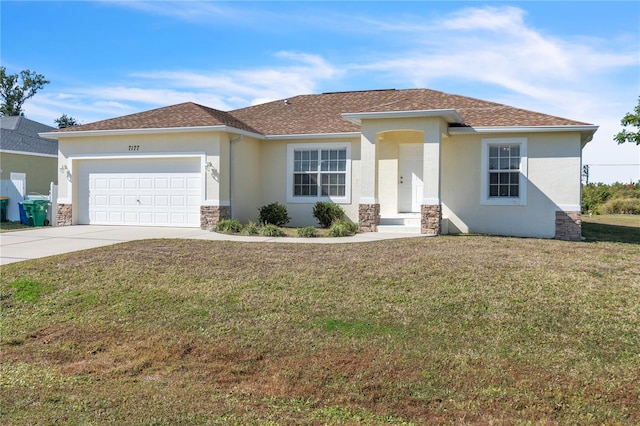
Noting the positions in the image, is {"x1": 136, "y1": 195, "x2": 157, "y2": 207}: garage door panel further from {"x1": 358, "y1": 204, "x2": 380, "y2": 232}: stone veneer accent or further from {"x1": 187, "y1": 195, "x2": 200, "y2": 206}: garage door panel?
{"x1": 358, "y1": 204, "x2": 380, "y2": 232}: stone veneer accent

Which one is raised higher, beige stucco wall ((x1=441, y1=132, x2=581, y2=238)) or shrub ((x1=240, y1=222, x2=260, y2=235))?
beige stucco wall ((x1=441, y1=132, x2=581, y2=238))

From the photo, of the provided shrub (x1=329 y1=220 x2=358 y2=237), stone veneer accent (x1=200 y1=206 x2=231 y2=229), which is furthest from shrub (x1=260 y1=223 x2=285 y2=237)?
stone veneer accent (x1=200 y1=206 x2=231 y2=229)

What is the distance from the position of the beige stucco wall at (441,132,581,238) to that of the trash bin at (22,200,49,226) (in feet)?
45.0

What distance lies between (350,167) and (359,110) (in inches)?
103

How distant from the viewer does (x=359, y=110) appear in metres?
18.9

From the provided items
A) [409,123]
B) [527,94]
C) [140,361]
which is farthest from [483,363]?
[527,94]

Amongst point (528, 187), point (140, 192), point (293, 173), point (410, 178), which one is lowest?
point (140, 192)

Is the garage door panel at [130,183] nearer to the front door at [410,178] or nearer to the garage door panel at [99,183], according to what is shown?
the garage door panel at [99,183]

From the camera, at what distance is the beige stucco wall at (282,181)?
17.5 metres

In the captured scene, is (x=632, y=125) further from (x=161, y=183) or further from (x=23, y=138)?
(x=23, y=138)

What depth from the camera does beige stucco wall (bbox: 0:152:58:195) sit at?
78.9 ft

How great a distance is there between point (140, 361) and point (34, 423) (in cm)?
167

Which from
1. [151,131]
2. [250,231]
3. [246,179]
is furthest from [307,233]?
[151,131]

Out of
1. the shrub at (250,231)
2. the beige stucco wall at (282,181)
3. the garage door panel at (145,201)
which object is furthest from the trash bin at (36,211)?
the shrub at (250,231)
